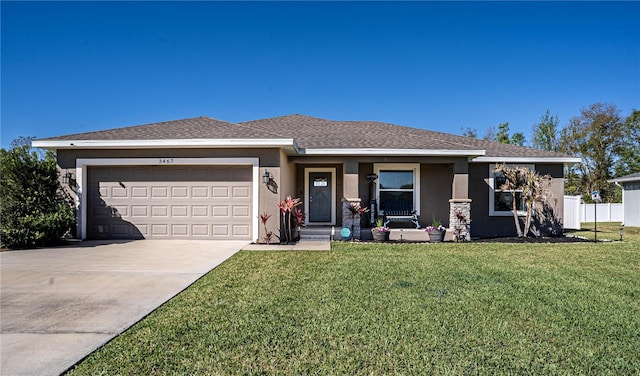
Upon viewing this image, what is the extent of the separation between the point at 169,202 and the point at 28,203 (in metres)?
3.31

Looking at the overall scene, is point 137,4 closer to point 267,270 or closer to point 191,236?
point 191,236

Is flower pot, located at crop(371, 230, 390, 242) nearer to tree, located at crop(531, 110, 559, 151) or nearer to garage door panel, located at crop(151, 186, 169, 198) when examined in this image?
garage door panel, located at crop(151, 186, 169, 198)

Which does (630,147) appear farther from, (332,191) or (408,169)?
(332,191)

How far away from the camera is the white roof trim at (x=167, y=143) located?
31.2 feet

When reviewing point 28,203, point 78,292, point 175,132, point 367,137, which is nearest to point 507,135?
point 367,137

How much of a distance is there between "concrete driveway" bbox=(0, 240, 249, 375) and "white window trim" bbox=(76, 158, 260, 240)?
4.41ft

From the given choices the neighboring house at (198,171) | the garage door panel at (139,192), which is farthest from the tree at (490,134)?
the garage door panel at (139,192)

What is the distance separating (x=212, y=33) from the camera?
1242 cm

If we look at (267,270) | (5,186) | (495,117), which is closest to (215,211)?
(267,270)

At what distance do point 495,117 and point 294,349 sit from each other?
3408 centimetres

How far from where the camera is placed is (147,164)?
10.0 meters

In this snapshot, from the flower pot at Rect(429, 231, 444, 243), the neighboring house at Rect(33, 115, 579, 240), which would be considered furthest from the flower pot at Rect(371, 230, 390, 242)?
the flower pot at Rect(429, 231, 444, 243)

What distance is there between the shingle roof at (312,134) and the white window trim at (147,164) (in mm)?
631

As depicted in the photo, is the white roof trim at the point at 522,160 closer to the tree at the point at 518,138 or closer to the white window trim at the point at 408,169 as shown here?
the white window trim at the point at 408,169
